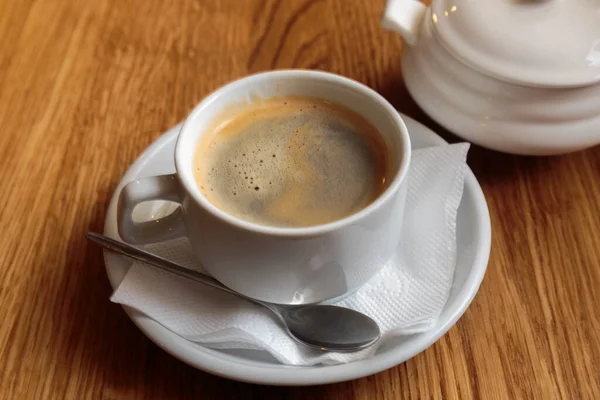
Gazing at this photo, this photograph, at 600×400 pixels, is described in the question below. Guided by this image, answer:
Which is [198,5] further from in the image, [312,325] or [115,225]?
[312,325]

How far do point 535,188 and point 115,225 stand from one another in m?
0.50

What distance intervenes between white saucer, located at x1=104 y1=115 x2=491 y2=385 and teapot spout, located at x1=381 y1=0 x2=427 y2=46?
0.77 ft

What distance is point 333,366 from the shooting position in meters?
0.49

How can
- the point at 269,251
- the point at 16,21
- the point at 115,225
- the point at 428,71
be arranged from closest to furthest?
the point at 269,251, the point at 115,225, the point at 428,71, the point at 16,21

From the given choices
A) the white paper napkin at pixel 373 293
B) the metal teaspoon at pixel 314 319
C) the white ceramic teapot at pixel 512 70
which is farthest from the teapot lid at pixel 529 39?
the metal teaspoon at pixel 314 319

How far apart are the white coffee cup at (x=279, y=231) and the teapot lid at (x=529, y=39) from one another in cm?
15

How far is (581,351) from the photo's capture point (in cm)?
57

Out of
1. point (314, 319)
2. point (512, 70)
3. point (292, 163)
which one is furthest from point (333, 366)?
point (512, 70)

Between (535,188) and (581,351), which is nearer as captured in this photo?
(581,351)

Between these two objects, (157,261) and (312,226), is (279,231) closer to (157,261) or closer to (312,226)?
(312,226)

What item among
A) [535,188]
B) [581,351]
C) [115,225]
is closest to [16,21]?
[115,225]

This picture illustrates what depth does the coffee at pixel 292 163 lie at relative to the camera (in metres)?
0.53

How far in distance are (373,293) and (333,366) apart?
0.33 ft

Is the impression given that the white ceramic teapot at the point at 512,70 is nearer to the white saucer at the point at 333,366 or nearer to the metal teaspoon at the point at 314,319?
the white saucer at the point at 333,366
